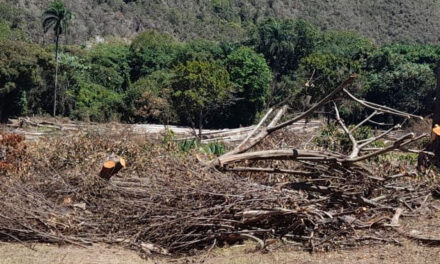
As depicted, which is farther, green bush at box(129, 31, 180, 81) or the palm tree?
green bush at box(129, 31, 180, 81)

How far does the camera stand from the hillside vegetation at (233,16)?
302 feet

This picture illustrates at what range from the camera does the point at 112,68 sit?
62656 millimetres

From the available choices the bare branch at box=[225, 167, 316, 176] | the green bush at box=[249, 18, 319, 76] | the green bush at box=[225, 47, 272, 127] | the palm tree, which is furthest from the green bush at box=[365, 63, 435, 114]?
the bare branch at box=[225, 167, 316, 176]

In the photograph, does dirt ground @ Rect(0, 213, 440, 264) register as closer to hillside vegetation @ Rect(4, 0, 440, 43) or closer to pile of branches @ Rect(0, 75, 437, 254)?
pile of branches @ Rect(0, 75, 437, 254)

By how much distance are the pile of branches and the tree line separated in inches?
737

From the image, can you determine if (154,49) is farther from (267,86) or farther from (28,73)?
(28,73)

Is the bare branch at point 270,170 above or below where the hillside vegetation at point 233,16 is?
below

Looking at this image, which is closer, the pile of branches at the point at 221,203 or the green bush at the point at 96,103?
the pile of branches at the point at 221,203

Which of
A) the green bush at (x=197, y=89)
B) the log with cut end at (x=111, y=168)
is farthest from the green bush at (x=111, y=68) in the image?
the log with cut end at (x=111, y=168)

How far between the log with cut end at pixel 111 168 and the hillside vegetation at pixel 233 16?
80.5 metres

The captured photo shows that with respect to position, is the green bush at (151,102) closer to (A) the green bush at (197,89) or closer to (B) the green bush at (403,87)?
(A) the green bush at (197,89)

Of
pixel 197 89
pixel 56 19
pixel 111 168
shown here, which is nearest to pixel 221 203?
pixel 111 168

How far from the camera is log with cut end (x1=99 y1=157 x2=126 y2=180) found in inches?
306

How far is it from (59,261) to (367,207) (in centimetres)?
384
